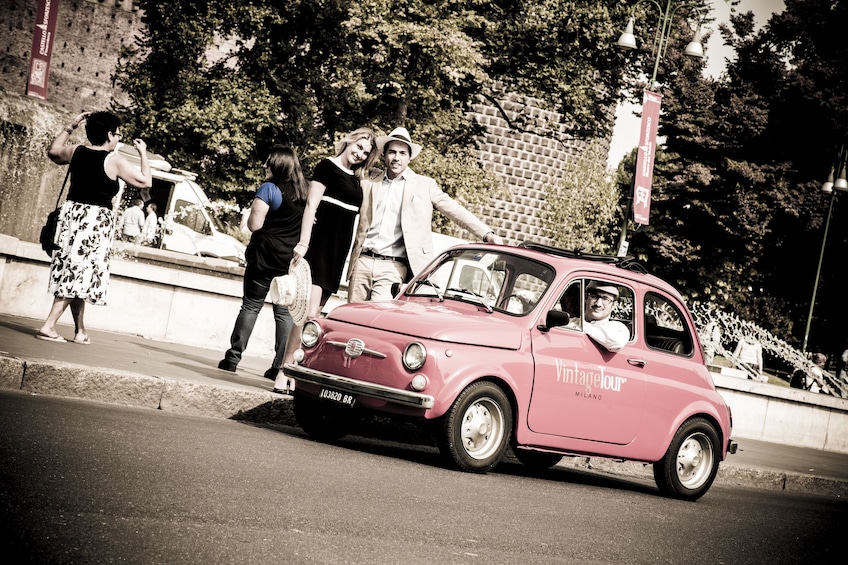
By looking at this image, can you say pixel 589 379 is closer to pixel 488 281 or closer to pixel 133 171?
pixel 488 281

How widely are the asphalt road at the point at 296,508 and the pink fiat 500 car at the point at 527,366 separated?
361 mm

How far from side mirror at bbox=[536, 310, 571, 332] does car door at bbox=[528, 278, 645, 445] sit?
41 mm

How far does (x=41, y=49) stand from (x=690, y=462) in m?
30.1

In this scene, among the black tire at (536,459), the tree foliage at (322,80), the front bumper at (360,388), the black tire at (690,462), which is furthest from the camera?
the tree foliage at (322,80)

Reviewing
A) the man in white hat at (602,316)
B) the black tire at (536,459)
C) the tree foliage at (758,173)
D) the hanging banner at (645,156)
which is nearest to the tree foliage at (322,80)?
the hanging banner at (645,156)

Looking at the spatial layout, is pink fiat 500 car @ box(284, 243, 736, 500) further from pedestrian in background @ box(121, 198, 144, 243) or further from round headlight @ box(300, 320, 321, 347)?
pedestrian in background @ box(121, 198, 144, 243)

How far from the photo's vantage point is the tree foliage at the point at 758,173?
46719mm

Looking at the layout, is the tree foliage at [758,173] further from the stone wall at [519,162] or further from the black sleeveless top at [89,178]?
the black sleeveless top at [89,178]

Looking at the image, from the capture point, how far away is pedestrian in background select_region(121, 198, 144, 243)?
82.7 feet

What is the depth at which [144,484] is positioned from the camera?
5.88 meters

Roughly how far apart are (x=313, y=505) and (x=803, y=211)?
43046 millimetres

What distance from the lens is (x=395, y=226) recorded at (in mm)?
10000

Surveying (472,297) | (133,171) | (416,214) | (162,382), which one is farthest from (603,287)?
(133,171)

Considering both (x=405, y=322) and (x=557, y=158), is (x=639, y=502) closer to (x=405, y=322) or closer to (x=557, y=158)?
(x=405, y=322)
